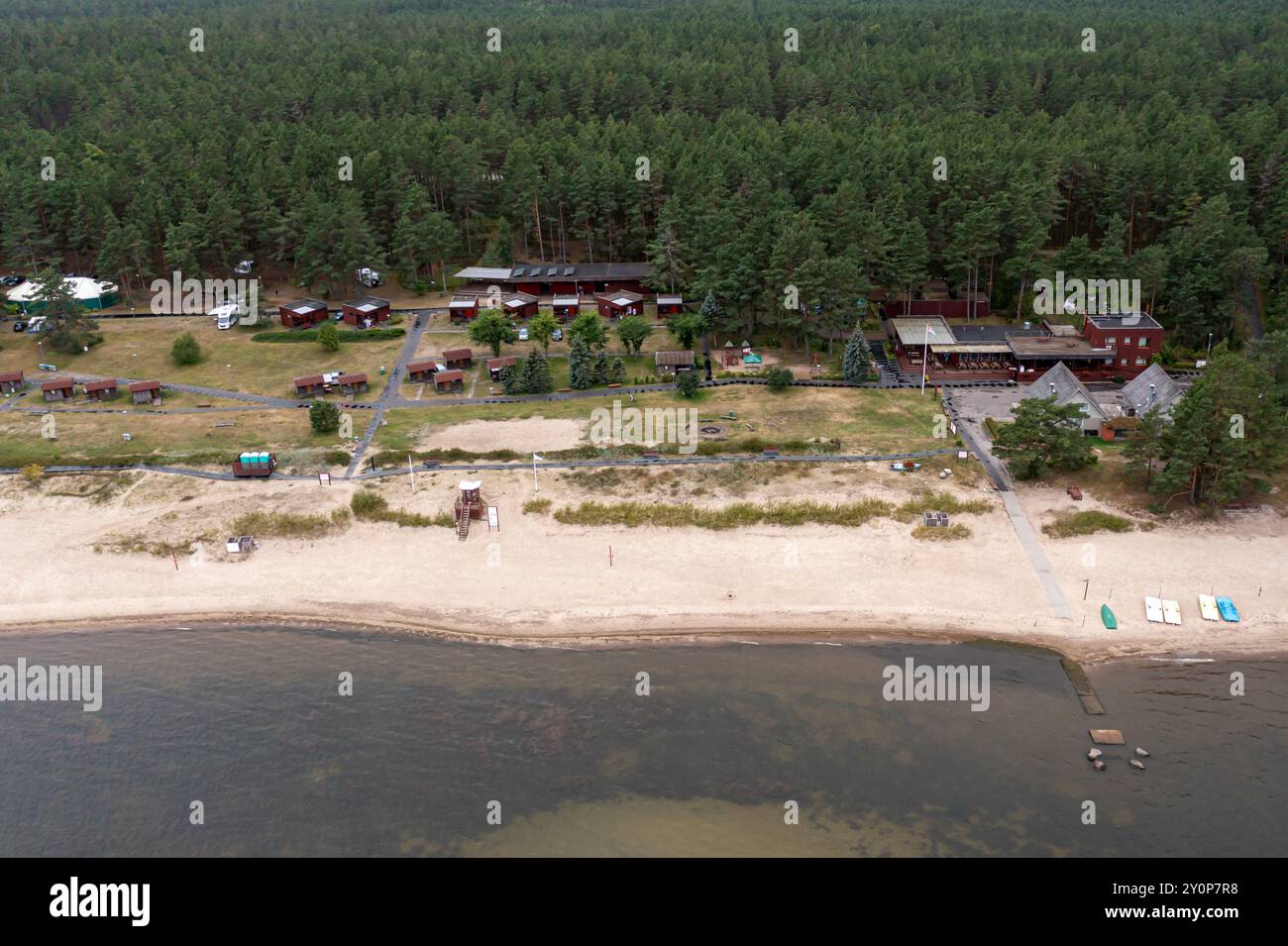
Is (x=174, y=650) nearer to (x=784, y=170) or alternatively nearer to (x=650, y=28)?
(x=784, y=170)

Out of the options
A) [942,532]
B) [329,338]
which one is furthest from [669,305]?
[942,532]

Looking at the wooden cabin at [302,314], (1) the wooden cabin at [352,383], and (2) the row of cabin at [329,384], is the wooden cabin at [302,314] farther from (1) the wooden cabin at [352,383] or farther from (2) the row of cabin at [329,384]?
(1) the wooden cabin at [352,383]

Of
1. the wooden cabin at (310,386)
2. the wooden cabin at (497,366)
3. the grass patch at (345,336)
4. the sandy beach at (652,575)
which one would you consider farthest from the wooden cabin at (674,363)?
the wooden cabin at (310,386)

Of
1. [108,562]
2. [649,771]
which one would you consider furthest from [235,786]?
[108,562]

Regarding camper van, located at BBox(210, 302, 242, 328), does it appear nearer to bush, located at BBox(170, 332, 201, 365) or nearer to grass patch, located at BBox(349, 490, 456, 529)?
bush, located at BBox(170, 332, 201, 365)

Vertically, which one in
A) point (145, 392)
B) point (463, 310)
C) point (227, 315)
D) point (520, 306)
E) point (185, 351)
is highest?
point (520, 306)

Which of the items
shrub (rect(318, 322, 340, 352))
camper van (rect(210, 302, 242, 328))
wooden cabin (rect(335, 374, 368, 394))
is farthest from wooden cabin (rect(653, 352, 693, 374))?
camper van (rect(210, 302, 242, 328))

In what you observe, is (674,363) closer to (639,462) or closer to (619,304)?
(619,304)
